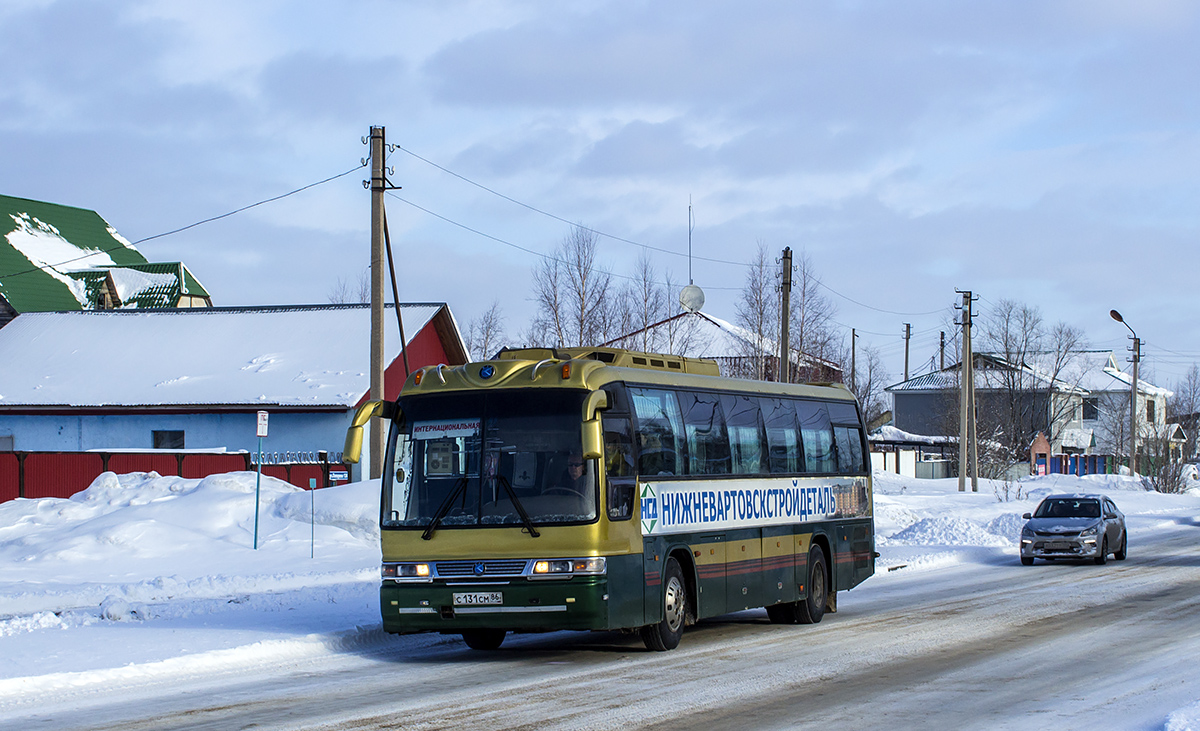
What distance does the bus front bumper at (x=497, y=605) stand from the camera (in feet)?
39.9

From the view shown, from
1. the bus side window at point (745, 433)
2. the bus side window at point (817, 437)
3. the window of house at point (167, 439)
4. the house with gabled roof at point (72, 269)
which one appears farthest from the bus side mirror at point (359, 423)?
the house with gabled roof at point (72, 269)

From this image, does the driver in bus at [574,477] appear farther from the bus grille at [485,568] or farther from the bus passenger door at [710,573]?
the bus passenger door at [710,573]

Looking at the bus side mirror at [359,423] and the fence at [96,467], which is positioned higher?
the bus side mirror at [359,423]

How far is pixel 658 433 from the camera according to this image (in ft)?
44.2

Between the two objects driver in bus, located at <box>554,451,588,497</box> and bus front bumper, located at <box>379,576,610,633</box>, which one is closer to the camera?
bus front bumper, located at <box>379,576,610,633</box>

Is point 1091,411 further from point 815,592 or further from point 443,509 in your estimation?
point 443,509

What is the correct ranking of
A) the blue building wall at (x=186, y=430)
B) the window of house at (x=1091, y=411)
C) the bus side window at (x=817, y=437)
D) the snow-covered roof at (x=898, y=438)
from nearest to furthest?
the bus side window at (x=817, y=437) < the blue building wall at (x=186, y=430) < the snow-covered roof at (x=898, y=438) < the window of house at (x=1091, y=411)

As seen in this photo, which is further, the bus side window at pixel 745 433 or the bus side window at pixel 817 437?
the bus side window at pixel 817 437

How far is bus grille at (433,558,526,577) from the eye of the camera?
12344 millimetres

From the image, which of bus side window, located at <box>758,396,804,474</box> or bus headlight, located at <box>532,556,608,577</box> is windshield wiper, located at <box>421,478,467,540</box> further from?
bus side window, located at <box>758,396,804,474</box>

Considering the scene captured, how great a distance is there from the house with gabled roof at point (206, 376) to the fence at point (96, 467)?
87.7 inches

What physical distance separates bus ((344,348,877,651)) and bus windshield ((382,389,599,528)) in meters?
0.01

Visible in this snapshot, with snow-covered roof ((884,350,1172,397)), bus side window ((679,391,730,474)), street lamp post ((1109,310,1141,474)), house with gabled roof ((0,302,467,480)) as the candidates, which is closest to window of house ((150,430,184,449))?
house with gabled roof ((0,302,467,480))

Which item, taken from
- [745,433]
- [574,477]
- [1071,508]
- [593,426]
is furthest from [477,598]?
[1071,508]
